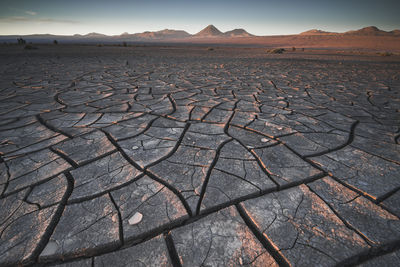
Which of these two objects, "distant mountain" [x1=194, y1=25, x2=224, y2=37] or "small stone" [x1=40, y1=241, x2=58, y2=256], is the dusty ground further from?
"distant mountain" [x1=194, y1=25, x2=224, y2=37]

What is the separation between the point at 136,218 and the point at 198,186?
0.42 meters

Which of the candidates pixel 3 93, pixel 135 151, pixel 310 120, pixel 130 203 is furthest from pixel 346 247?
pixel 3 93

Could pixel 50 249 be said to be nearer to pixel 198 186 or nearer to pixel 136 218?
pixel 136 218

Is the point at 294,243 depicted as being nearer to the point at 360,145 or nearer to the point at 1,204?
the point at 360,145

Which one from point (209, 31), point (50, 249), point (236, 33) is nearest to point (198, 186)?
point (50, 249)

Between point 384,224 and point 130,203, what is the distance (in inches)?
55.6

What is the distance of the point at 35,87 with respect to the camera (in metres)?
3.71

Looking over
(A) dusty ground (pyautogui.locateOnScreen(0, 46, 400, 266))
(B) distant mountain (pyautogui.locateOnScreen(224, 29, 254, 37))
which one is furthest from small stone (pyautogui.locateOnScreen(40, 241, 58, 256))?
(B) distant mountain (pyautogui.locateOnScreen(224, 29, 254, 37))

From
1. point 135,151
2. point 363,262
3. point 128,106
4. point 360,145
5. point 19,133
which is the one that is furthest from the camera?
point 128,106

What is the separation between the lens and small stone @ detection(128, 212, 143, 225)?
1044mm

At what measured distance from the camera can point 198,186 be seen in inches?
51.0

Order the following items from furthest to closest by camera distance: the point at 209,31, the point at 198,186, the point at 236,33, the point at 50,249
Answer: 1. the point at 209,31
2. the point at 236,33
3. the point at 198,186
4. the point at 50,249

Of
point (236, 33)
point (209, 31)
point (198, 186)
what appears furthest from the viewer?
point (209, 31)

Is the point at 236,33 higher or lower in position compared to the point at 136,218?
higher
